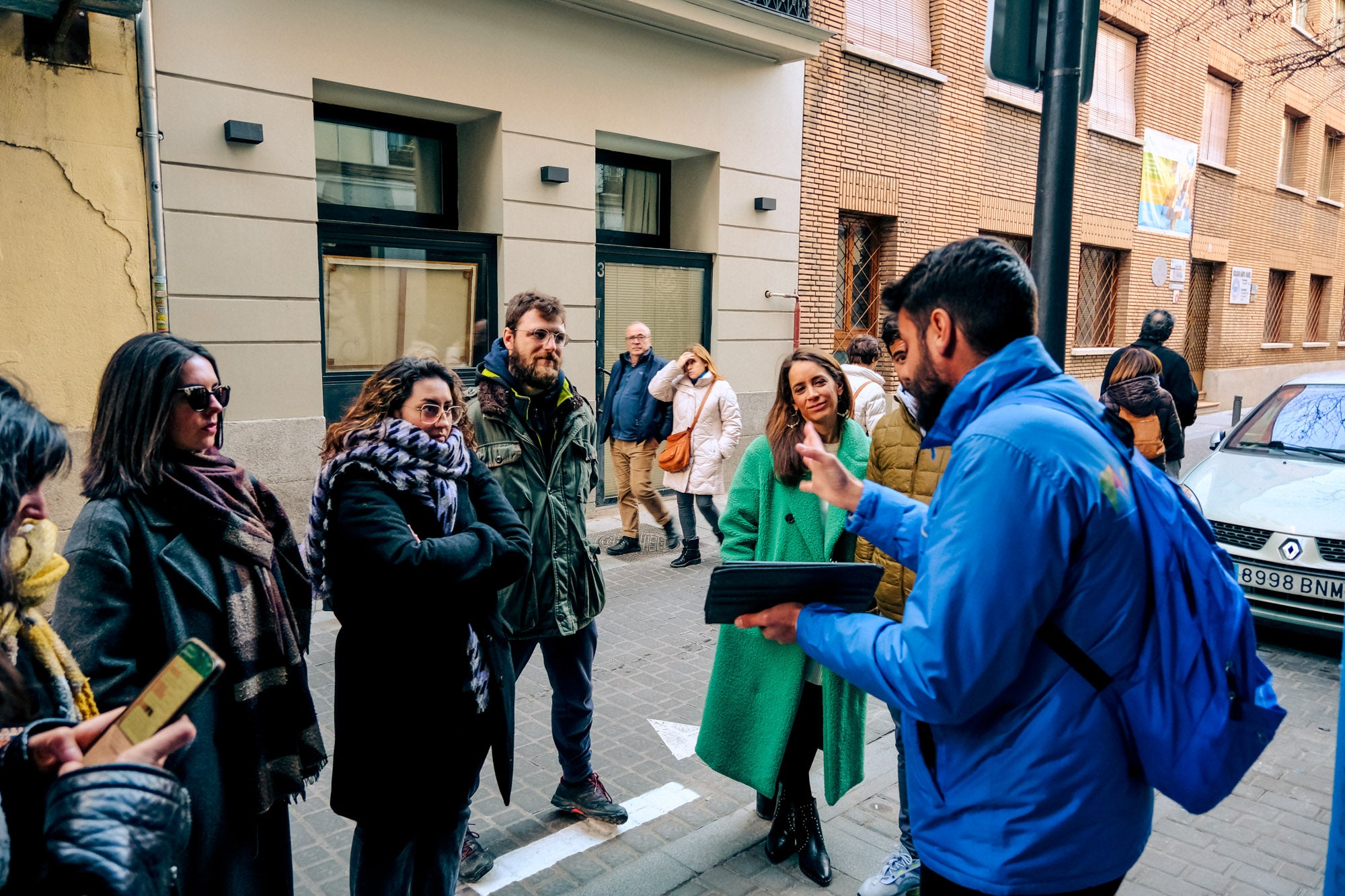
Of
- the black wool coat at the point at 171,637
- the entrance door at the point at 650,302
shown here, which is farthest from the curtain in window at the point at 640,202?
the black wool coat at the point at 171,637

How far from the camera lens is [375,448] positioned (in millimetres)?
2527

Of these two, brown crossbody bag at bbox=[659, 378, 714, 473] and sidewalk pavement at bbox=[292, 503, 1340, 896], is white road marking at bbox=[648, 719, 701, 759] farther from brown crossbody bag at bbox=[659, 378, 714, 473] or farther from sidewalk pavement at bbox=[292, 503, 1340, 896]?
brown crossbody bag at bbox=[659, 378, 714, 473]

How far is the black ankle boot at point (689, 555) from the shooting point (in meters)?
7.85

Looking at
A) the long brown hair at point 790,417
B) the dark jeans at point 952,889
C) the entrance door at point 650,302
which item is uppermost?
the entrance door at point 650,302

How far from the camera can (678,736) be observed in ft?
15.0

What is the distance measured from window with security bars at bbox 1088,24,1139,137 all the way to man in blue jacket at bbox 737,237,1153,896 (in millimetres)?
15471

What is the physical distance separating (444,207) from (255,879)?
24.5 feet

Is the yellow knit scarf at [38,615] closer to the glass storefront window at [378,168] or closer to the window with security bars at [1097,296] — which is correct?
the glass storefront window at [378,168]

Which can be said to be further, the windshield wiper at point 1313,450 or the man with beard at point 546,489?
the windshield wiper at point 1313,450

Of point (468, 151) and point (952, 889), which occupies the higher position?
point (468, 151)

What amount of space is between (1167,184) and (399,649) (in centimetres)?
1844

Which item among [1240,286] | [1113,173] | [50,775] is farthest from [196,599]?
[1240,286]

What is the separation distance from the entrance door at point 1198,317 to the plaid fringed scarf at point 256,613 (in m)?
20.7

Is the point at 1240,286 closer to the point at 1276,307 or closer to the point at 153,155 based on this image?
the point at 1276,307
